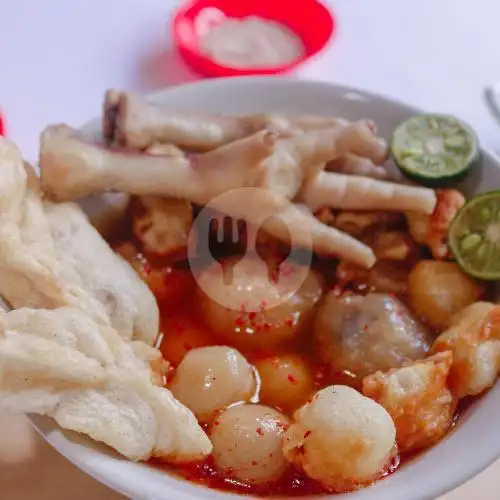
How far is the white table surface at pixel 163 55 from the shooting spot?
1.70 meters

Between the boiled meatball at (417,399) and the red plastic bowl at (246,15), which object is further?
the red plastic bowl at (246,15)

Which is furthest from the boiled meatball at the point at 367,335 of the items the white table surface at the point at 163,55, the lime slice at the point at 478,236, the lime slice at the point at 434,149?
the white table surface at the point at 163,55

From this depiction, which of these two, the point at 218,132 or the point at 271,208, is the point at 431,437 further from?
the point at 218,132

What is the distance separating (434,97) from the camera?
5.75ft

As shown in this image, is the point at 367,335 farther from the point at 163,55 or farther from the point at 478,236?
the point at 163,55

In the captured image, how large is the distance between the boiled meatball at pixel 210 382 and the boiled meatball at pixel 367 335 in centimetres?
15

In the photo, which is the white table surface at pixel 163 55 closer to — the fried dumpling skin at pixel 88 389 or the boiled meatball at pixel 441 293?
the boiled meatball at pixel 441 293

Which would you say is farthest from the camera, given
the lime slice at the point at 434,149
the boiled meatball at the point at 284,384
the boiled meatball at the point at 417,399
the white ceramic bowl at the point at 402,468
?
the lime slice at the point at 434,149

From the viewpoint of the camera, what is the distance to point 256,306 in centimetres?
119

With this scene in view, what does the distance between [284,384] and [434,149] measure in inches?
20.3

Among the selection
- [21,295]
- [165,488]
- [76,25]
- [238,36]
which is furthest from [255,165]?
[76,25]

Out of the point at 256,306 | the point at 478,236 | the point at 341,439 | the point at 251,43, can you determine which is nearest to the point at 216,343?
the point at 256,306

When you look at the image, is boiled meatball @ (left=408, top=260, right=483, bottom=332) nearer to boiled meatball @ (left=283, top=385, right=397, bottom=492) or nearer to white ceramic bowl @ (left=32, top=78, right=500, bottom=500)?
white ceramic bowl @ (left=32, top=78, right=500, bottom=500)

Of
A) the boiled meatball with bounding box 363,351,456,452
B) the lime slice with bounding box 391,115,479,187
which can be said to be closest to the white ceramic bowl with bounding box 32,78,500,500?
the boiled meatball with bounding box 363,351,456,452
